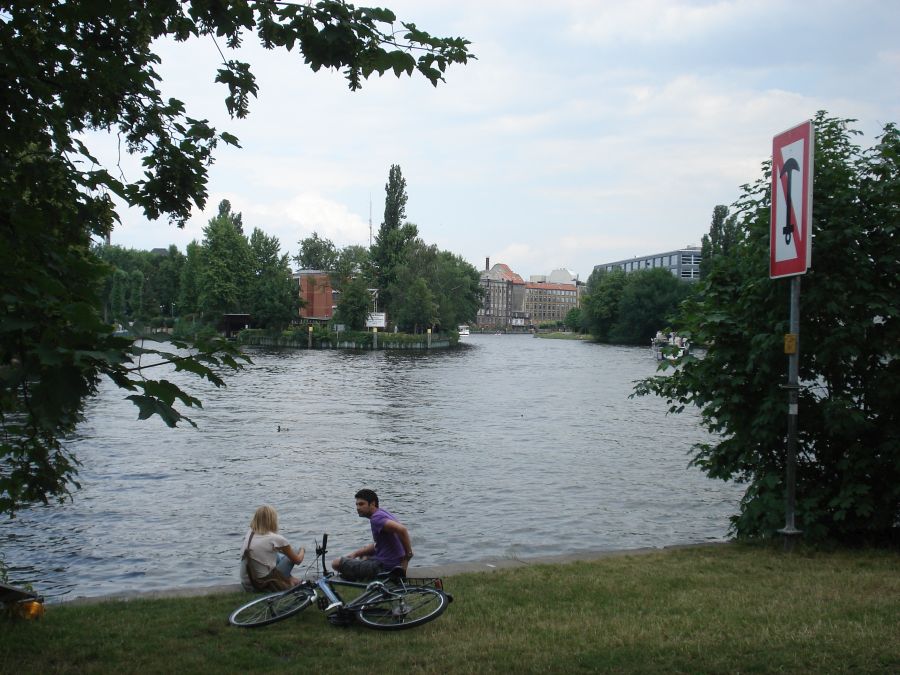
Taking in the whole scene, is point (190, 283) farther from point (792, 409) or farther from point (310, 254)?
point (792, 409)

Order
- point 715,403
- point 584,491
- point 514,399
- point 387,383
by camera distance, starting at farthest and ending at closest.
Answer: point 387,383
point 514,399
point 584,491
point 715,403

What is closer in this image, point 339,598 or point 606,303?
point 339,598

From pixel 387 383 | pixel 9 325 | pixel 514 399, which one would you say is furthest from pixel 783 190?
pixel 387 383

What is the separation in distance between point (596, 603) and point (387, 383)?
44.4 meters

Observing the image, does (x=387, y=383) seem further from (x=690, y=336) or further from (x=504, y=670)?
(x=504, y=670)

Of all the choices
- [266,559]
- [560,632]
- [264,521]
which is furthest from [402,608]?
[264,521]

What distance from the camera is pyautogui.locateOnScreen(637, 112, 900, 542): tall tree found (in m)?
10.4

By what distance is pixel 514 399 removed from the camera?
1748 inches

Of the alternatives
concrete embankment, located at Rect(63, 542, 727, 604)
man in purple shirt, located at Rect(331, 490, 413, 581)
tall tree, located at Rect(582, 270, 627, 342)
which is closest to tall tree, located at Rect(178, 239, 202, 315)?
tall tree, located at Rect(582, 270, 627, 342)

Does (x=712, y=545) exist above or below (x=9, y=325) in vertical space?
below

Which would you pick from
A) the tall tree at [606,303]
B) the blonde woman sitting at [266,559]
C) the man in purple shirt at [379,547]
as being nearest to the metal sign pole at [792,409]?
the man in purple shirt at [379,547]

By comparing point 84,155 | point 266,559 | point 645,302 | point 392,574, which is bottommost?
point 266,559

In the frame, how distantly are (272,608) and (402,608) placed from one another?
50.5 inches

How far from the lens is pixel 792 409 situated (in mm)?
9727
